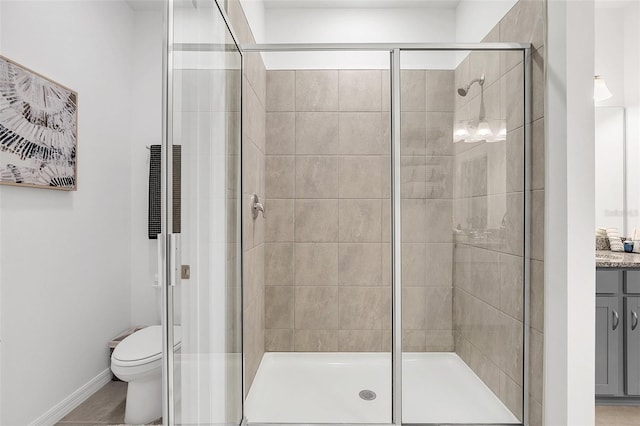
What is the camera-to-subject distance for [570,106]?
1.69 meters

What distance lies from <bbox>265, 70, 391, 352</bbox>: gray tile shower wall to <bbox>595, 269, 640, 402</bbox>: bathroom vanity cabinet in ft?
4.25

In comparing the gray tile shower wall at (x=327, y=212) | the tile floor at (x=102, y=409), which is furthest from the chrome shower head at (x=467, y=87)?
the tile floor at (x=102, y=409)

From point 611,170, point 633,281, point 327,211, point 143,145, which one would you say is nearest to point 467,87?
point 327,211

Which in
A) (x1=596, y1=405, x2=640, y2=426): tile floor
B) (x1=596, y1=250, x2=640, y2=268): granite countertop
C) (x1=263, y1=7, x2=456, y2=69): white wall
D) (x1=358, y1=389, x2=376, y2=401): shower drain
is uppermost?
(x1=263, y1=7, x2=456, y2=69): white wall

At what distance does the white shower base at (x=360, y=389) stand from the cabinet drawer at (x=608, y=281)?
1054mm

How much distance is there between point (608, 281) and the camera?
7.77 ft

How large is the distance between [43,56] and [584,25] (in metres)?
2.70

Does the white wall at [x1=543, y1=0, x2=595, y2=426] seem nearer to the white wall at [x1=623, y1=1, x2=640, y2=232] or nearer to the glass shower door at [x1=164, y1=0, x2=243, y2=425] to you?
the glass shower door at [x1=164, y1=0, x2=243, y2=425]

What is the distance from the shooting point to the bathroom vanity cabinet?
93.2 inches

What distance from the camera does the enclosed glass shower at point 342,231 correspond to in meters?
1.27

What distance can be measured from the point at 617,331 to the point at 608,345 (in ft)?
0.34

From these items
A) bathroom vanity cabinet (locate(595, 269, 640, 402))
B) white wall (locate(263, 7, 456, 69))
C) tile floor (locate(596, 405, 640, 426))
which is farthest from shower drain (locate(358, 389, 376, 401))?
white wall (locate(263, 7, 456, 69))

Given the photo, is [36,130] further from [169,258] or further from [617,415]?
[617,415]

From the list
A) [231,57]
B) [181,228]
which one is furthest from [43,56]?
[181,228]
